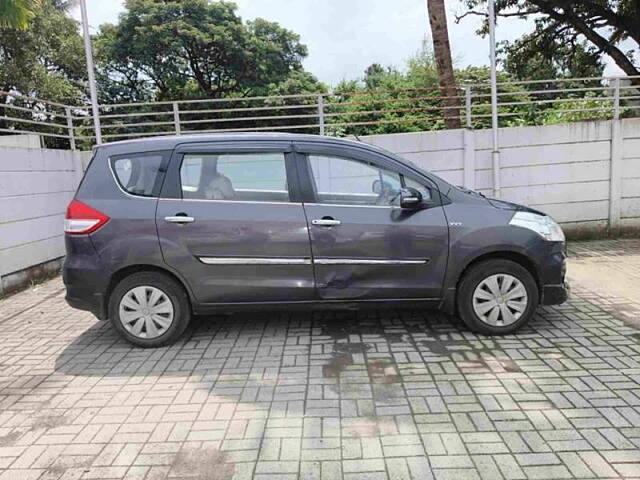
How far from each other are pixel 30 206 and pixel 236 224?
175 inches

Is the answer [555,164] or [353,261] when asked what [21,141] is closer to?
[353,261]

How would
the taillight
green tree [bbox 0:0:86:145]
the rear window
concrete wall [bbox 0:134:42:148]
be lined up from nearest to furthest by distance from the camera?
1. the taillight
2. the rear window
3. concrete wall [bbox 0:134:42:148]
4. green tree [bbox 0:0:86:145]

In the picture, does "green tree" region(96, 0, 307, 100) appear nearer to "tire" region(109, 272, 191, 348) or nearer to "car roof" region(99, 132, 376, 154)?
"car roof" region(99, 132, 376, 154)

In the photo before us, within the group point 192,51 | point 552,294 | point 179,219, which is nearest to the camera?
point 179,219

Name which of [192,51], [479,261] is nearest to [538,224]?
[479,261]

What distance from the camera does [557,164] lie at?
28.9 feet

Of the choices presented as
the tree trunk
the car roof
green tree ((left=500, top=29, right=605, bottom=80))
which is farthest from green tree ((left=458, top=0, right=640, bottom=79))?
the car roof

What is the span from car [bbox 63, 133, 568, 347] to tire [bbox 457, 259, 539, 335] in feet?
0.04

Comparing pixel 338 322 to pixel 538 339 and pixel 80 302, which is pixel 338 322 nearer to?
pixel 538 339

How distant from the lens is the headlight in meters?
4.32

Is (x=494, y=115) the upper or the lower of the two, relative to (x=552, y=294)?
upper

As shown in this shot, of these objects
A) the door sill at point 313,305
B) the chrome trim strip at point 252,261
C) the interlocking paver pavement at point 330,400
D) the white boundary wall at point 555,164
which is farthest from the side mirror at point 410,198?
the white boundary wall at point 555,164

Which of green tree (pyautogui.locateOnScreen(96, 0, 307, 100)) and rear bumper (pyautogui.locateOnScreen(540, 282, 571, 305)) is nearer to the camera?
rear bumper (pyautogui.locateOnScreen(540, 282, 571, 305))

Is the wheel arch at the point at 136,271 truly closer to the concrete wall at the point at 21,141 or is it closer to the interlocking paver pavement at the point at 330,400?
the interlocking paver pavement at the point at 330,400
